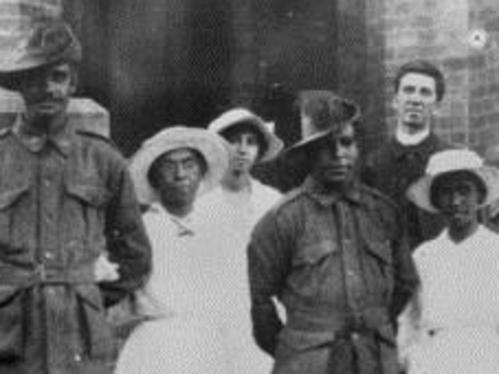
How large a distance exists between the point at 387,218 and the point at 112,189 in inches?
49.6

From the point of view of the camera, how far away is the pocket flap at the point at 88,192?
5523mm

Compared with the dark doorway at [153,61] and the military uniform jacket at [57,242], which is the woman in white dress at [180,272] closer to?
the military uniform jacket at [57,242]

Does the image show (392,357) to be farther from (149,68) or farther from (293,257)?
(149,68)

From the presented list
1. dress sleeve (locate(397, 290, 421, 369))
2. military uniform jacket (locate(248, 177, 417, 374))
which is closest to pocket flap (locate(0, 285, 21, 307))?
military uniform jacket (locate(248, 177, 417, 374))

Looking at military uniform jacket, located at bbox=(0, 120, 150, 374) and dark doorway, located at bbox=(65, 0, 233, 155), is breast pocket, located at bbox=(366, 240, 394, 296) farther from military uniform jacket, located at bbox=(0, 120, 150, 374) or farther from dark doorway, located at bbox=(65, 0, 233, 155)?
dark doorway, located at bbox=(65, 0, 233, 155)

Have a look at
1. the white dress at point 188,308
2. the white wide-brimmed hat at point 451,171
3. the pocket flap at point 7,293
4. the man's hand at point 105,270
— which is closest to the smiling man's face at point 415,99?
the white wide-brimmed hat at point 451,171

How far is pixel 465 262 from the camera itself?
266 inches

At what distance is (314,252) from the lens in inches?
233

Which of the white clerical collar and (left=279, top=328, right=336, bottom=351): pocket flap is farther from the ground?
the white clerical collar

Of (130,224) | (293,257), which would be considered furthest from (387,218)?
(130,224)

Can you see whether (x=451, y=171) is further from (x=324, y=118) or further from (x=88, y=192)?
(x=88, y=192)

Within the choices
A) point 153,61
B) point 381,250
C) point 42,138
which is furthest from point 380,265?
point 153,61

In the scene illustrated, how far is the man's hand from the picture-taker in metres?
5.65

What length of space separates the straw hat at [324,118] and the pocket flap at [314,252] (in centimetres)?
45
